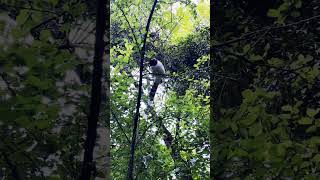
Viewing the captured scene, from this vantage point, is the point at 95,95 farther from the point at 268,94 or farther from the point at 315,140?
the point at 315,140

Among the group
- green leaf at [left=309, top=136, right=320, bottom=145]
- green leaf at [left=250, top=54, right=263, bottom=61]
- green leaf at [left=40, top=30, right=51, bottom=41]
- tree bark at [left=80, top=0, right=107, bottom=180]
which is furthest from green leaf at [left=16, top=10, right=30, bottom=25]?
green leaf at [left=309, top=136, right=320, bottom=145]

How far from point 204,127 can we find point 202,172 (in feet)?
0.55

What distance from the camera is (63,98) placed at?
1491mm

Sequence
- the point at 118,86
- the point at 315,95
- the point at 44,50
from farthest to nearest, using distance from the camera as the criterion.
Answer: the point at 118,86 < the point at 315,95 < the point at 44,50

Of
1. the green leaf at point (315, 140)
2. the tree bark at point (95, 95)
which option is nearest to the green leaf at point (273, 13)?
the green leaf at point (315, 140)

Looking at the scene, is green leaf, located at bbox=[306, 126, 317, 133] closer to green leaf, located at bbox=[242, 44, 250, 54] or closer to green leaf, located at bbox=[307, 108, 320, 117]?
green leaf, located at bbox=[307, 108, 320, 117]

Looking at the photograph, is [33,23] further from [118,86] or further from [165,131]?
[165,131]

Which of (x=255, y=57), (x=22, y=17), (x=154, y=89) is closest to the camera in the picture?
(x=22, y=17)

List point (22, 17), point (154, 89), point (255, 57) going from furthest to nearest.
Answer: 1. point (154, 89)
2. point (255, 57)
3. point (22, 17)

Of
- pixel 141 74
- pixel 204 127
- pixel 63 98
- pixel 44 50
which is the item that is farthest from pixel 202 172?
pixel 44 50

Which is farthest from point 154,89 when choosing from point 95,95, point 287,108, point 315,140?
point 315,140

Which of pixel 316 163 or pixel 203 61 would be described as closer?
pixel 316 163

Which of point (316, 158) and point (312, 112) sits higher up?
point (312, 112)

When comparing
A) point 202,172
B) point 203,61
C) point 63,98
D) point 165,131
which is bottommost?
point 202,172
